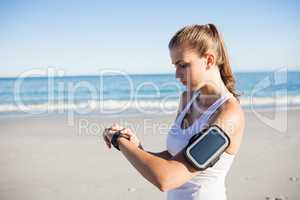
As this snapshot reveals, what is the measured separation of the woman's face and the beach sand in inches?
136

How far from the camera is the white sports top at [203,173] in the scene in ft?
5.32

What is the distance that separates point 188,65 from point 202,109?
0.22 m

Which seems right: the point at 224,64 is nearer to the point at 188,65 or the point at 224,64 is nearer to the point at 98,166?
the point at 188,65

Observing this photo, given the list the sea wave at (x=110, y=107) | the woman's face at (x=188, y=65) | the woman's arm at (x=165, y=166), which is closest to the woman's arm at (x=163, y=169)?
the woman's arm at (x=165, y=166)

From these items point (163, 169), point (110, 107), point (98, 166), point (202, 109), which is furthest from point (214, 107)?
point (110, 107)

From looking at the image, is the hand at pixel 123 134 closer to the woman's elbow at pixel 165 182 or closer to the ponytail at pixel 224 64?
the woman's elbow at pixel 165 182

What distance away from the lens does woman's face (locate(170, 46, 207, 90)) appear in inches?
65.3

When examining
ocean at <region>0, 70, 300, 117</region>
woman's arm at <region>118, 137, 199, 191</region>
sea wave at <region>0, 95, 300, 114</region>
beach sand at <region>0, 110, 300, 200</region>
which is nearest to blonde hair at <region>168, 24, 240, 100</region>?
woman's arm at <region>118, 137, 199, 191</region>

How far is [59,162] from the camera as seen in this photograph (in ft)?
21.9

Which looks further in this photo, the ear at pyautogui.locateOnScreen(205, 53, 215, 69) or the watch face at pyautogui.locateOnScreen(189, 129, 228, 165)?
the ear at pyautogui.locateOnScreen(205, 53, 215, 69)

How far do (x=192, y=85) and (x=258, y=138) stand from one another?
281 inches

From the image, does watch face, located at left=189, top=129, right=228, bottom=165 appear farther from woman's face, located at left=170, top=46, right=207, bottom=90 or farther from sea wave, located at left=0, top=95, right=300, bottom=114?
sea wave, located at left=0, top=95, right=300, bottom=114

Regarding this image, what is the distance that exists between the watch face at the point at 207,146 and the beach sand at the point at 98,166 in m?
3.63

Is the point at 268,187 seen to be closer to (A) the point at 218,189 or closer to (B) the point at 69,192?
(B) the point at 69,192
